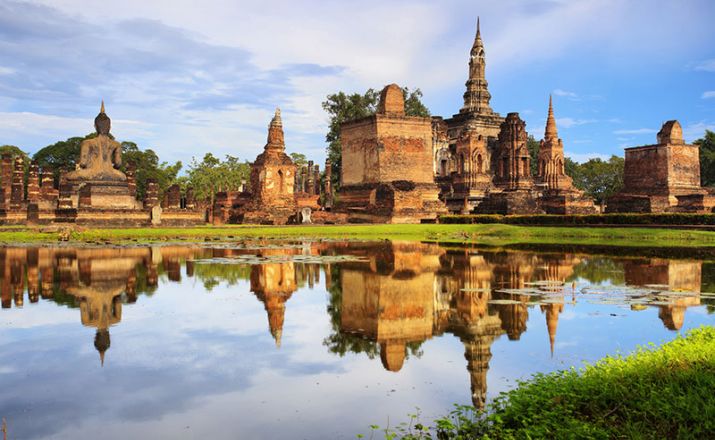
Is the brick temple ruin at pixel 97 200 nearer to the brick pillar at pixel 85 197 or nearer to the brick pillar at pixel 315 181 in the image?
the brick pillar at pixel 85 197

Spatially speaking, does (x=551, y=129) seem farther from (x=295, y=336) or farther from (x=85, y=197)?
(x=295, y=336)

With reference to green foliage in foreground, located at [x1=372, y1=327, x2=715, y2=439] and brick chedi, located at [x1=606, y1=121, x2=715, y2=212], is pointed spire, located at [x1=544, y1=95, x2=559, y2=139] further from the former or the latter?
green foliage in foreground, located at [x1=372, y1=327, x2=715, y2=439]

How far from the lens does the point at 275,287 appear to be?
1120cm

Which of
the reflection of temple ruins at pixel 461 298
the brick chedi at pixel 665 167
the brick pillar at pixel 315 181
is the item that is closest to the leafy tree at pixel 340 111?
the brick pillar at pixel 315 181

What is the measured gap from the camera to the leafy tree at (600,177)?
6644cm

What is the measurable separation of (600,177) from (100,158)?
5106 centimetres

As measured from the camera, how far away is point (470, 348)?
673cm

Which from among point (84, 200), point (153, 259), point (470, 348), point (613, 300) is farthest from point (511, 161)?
point (470, 348)

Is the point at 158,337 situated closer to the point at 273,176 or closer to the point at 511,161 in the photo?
the point at 273,176

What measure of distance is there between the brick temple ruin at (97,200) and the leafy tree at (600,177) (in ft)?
150

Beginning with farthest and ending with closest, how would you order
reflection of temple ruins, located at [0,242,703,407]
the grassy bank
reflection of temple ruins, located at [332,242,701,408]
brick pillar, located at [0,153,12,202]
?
brick pillar, located at [0,153,12,202], the grassy bank, reflection of temple ruins, located at [0,242,703,407], reflection of temple ruins, located at [332,242,701,408]

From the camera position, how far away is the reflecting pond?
15.9 feet

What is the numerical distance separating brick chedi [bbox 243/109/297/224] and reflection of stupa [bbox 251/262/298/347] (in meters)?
19.3

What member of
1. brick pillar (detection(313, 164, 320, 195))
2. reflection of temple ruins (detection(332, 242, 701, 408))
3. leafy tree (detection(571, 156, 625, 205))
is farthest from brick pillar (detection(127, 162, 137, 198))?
leafy tree (detection(571, 156, 625, 205))
